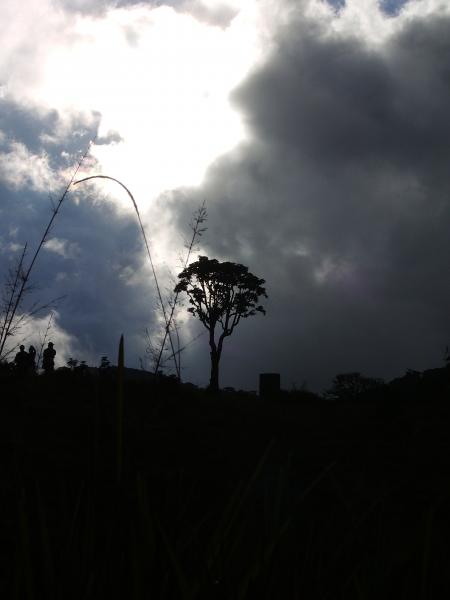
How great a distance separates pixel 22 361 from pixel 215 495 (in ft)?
21.3

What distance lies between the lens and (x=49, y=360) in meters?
12.1

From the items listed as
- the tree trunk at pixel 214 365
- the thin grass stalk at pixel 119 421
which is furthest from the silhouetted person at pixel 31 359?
the tree trunk at pixel 214 365

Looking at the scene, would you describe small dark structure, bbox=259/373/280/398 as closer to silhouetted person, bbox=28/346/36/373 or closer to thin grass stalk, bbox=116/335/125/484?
silhouetted person, bbox=28/346/36/373

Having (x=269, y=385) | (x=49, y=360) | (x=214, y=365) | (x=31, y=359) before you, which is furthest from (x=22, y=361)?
(x=214, y=365)

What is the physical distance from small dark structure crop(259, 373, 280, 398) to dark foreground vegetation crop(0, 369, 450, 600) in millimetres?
775

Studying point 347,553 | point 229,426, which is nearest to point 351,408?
point 229,426

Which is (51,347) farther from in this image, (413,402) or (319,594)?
(319,594)

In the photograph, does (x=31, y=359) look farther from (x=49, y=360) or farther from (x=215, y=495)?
(x=215, y=495)

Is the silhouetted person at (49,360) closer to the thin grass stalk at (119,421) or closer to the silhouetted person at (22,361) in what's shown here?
the silhouetted person at (22,361)

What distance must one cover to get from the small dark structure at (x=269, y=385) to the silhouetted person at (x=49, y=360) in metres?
8.41

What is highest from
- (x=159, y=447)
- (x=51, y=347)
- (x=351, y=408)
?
(x=51, y=347)

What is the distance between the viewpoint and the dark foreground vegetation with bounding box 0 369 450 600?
23.1 inches

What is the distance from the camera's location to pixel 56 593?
585mm

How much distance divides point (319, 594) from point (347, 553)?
0.07 metres
